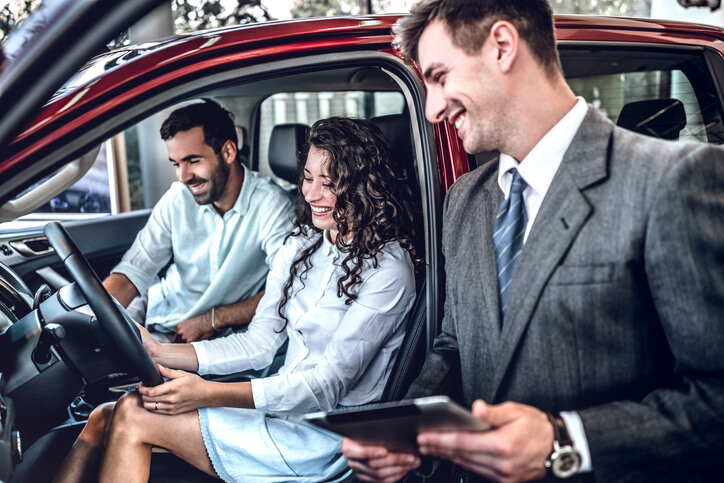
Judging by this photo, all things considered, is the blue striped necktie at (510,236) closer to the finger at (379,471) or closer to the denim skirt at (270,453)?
the finger at (379,471)

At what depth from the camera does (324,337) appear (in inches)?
71.2

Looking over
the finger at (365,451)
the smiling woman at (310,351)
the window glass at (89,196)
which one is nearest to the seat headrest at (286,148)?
the smiling woman at (310,351)

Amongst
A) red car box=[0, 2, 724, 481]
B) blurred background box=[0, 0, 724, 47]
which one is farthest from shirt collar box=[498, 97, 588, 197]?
blurred background box=[0, 0, 724, 47]

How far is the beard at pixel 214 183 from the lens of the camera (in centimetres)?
252

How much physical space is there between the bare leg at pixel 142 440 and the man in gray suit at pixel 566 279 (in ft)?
2.30

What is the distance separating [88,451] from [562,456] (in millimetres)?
1334

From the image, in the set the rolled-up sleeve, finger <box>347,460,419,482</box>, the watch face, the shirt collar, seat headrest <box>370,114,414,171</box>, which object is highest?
seat headrest <box>370,114,414,171</box>

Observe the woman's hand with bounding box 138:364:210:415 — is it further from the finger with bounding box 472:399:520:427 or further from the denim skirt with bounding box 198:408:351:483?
the finger with bounding box 472:399:520:427

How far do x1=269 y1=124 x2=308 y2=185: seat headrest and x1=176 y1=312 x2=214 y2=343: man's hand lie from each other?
0.70 meters

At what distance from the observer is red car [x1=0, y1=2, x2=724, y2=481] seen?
1229 millimetres

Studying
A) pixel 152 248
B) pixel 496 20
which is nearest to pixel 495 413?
pixel 496 20

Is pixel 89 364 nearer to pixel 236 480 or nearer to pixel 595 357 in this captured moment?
pixel 236 480

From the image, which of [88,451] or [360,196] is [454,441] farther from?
[88,451]

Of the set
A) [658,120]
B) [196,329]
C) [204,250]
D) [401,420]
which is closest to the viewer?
[401,420]
